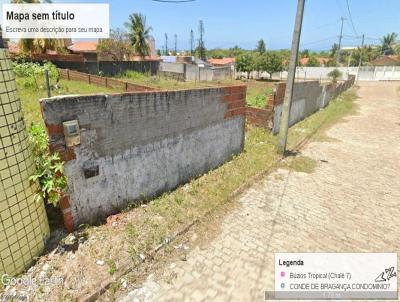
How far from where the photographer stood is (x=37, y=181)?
3119 millimetres

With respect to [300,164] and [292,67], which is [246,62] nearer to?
[292,67]

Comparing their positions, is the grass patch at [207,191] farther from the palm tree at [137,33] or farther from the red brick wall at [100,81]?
the palm tree at [137,33]

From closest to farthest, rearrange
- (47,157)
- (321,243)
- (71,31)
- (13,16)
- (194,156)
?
(47,157) < (321,243) < (194,156) < (13,16) < (71,31)

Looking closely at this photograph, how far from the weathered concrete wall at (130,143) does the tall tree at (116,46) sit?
33.3 metres

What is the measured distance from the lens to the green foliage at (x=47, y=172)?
313cm

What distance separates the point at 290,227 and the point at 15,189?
12.7ft

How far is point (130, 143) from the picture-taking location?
13.8 ft

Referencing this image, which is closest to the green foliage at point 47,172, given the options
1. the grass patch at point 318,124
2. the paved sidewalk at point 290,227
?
the paved sidewalk at point 290,227

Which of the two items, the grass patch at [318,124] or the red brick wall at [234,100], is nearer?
the red brick wall at [234,100]

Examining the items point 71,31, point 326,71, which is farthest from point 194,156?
point 326,71

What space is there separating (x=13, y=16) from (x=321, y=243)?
2563cm

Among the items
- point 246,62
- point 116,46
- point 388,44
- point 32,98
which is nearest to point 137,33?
point 116,46

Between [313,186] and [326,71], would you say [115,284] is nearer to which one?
[313,186]

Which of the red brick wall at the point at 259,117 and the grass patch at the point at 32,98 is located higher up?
the grass patch at the point at 32,98
